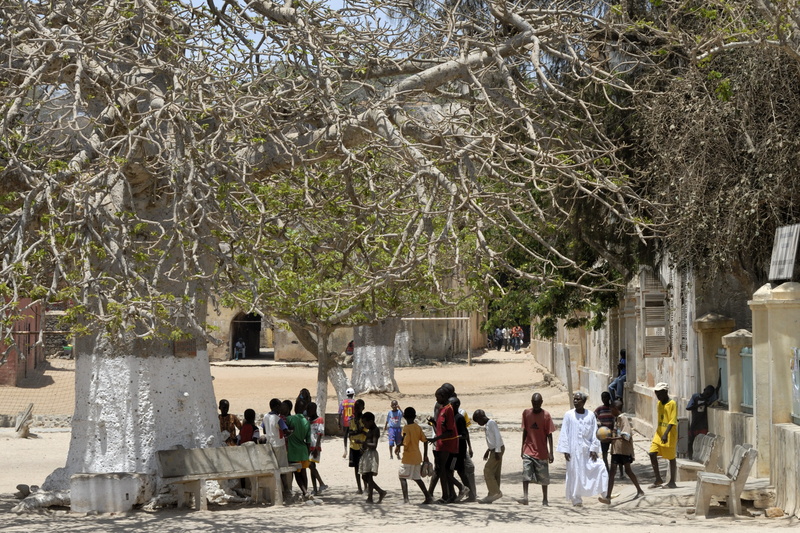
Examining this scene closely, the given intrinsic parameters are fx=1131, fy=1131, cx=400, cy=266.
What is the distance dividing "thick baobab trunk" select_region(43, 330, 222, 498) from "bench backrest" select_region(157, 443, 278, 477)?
24 cm

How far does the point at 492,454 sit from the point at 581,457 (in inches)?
39.8

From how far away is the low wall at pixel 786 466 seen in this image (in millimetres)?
10969

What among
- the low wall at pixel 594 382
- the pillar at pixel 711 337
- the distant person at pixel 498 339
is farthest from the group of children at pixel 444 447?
the distant person at pixel 498 339

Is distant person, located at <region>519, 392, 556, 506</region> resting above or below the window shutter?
below

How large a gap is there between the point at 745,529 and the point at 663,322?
29.5 ft

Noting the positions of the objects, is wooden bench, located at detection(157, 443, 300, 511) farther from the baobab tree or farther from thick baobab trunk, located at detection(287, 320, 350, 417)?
thick baobab trunk, located at detection(287, 320, 350, 417)

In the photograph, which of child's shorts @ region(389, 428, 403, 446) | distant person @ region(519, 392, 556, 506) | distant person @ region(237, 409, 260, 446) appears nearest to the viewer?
distant person @ region(519, 392, 556, 506)

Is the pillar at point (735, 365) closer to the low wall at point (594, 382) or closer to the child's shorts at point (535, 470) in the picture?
the child's shorts at point (535, 470)

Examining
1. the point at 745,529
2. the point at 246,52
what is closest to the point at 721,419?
the point at 745,529

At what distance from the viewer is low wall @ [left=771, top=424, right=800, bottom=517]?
1097cm

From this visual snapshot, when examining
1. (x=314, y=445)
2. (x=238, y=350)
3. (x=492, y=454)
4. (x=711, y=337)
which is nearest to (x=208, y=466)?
(x=314, y=445)

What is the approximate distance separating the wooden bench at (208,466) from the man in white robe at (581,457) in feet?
10.8

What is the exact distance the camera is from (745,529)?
1060 cm

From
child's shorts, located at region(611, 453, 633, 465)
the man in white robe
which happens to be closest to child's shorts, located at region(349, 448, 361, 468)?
the man in white robe
